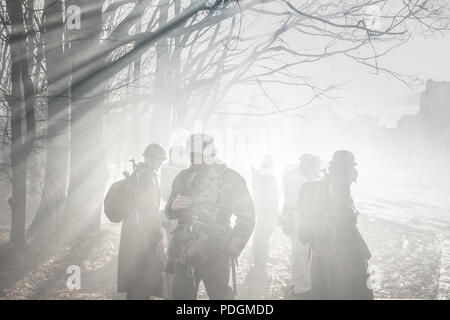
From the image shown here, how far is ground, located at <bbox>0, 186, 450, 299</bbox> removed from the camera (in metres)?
5.24

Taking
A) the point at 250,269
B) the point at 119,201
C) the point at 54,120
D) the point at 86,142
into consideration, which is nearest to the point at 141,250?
the point at 119,201

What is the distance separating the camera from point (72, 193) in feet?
23.8

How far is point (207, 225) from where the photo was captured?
127 inches

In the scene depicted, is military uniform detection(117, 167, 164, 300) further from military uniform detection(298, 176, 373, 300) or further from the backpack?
military uniform detection(298, 176, 373, 300)

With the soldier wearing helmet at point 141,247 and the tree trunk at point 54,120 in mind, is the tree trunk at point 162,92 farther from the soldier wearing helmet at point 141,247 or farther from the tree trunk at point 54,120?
the soldier wearing helmet at point 141,247

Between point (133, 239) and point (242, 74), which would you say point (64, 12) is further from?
point (133, 239)

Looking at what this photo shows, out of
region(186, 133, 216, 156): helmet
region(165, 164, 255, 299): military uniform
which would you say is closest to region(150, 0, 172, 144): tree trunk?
region(186, 133, 216, 156): helmet

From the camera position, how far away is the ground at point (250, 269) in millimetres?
5238

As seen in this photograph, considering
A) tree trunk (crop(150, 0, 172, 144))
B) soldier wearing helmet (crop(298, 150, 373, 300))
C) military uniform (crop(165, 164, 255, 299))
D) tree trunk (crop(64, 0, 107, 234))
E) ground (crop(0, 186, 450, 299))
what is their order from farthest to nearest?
tree trunk (crop(150, 0, 172, 144)) → tree trunk (crop(64, 0, 107, 234)) → ground (crop(0, 186, 450, 299)) → soldier wearing helmet (crop(298, 150, 373, 300)) → military uniform (crop(165, 164, 255, 299))

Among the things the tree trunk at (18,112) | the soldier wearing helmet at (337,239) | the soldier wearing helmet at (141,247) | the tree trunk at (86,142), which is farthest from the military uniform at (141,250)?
the tree trunk at (86,142)

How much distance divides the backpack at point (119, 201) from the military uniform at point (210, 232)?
2.89 feet

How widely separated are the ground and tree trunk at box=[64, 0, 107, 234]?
64cm

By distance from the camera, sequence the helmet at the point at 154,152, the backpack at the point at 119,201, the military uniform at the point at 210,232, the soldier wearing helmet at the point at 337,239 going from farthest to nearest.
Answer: the helmet at the point at 154,152
the backpack at the point at 119,201
the soldier wearing helmet at the point at 337,239
the military uniform at the point at 210,232
